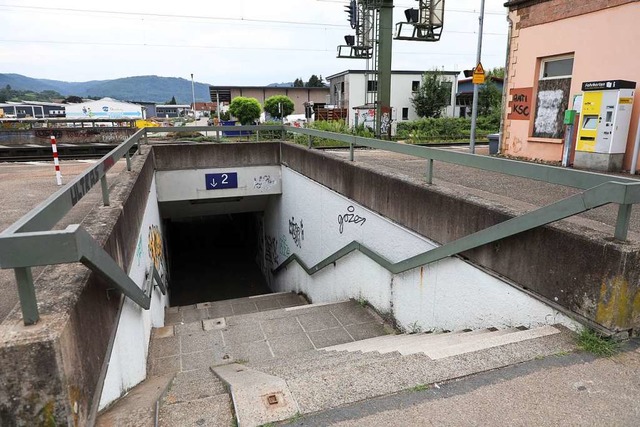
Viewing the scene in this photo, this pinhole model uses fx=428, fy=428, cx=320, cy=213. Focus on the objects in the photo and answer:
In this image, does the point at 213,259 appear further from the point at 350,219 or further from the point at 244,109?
the point at 244,109

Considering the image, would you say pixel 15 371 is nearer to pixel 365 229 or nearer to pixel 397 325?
pixel 397 325

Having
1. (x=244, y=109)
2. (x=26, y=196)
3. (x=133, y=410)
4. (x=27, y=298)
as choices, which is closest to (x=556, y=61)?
(x=133, y=410)

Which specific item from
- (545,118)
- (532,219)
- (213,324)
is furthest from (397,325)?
(545,118)

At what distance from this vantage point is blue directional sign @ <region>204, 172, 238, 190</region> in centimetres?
1202

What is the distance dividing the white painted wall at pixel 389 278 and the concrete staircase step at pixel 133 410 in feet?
9.33

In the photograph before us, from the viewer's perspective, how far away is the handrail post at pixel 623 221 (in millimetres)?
2754

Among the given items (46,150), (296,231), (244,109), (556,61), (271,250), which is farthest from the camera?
(244,109)

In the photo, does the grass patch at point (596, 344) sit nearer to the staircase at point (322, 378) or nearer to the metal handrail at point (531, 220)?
the staircase at point (322, 378)

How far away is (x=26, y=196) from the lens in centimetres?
729

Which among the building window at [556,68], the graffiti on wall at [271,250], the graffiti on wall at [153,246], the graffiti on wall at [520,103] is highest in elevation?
the building window at [556,68]

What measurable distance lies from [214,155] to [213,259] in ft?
21.0

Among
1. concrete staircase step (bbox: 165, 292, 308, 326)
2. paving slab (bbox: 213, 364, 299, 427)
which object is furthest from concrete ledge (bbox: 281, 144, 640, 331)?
concrete staircase step (bbox: 165, 292, 308, 326)

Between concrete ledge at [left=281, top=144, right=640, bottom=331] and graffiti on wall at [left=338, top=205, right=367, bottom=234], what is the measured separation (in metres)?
1.16

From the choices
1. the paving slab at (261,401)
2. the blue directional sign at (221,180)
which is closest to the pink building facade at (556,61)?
the blue directional sign at (221,180)
